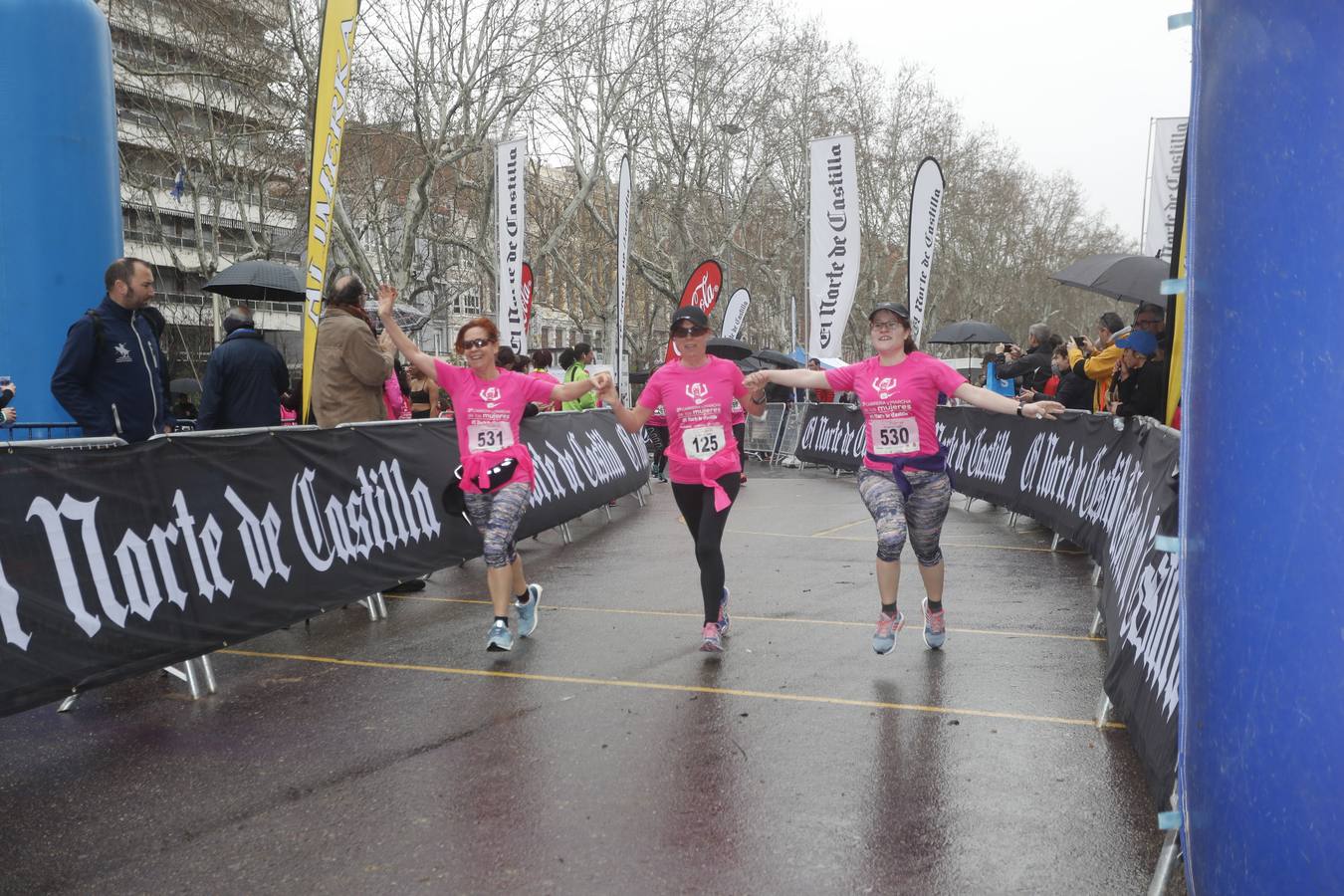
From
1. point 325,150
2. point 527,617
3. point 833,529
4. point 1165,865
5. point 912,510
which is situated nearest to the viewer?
point 1165,865

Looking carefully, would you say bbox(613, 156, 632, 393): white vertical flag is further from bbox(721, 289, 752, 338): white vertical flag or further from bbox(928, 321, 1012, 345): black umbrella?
bbox(721, 289, 752, 338): white vertical flag

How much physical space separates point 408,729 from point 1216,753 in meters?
4.19

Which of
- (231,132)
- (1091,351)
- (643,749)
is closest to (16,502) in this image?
(643,749)

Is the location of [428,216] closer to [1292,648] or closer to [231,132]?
[231,132]

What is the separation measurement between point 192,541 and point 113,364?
164cm

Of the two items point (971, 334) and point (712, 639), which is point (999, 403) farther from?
point (971, 334)

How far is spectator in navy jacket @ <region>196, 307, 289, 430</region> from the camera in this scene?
8180 millimetres

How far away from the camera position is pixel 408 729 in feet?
17.3

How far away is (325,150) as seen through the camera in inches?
299

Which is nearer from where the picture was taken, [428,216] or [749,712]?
[749,712]

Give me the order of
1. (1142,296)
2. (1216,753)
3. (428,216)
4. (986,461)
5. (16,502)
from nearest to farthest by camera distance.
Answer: (1216,753) < (16,502) < (1142,296) < (986,461) < (428,216)

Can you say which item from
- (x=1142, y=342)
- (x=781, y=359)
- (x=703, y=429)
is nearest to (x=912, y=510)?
(x=703, y=429)

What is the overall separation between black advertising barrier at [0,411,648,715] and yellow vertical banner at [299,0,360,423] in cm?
80

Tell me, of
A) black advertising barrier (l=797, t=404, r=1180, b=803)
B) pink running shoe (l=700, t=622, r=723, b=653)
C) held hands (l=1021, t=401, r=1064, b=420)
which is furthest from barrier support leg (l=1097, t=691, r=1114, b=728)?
pink running shoe (l=700, t=622, r=723, b=653)
